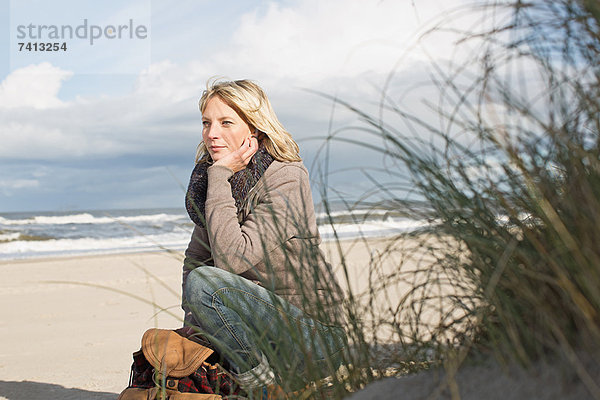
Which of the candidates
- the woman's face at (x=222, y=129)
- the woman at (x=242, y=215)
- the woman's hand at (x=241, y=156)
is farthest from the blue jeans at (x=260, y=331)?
the woman's face at (x=222, y=129)

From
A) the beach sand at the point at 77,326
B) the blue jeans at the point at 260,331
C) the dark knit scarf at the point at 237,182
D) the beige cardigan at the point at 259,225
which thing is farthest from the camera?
the beach sand at the point at 77,326

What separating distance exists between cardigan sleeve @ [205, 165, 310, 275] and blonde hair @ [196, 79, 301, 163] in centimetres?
20

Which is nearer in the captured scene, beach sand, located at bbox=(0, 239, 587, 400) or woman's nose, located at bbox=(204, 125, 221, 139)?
beach sand, located at bbox=(0, 239, 587, 400)

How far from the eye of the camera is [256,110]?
9.62ft

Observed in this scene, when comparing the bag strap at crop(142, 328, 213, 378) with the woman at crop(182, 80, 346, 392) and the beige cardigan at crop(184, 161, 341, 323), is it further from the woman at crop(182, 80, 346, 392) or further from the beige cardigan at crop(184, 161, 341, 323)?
the beige cardigan at crop(184, 161, 341, 323)

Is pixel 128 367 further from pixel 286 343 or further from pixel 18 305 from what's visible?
pixel 18 305

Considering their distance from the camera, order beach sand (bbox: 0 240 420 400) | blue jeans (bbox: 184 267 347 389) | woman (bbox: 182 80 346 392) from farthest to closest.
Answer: beach sand (bbox: 0 240 420 400), woman (bbox: 182 80 346 392), blue jeans (bbox: 184 267 347 389)

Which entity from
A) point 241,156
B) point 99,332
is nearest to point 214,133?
point 241,156

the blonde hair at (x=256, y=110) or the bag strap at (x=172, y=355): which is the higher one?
the blonde hair at (x=256, y=110)

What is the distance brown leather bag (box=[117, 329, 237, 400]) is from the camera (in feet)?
7.23

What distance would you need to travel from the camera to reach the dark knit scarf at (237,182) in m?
2.83

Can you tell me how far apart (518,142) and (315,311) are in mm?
709

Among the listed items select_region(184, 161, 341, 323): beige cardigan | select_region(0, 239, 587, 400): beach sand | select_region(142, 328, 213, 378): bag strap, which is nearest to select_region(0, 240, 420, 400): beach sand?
select_region(0, 239, 587, 400): beach sand

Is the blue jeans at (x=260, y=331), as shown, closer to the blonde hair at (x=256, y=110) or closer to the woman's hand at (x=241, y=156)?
the woman's hand at (x=241, y=156)
